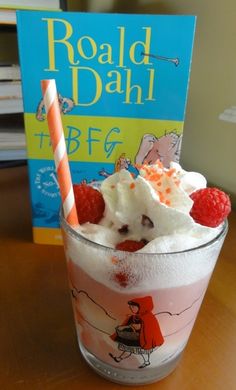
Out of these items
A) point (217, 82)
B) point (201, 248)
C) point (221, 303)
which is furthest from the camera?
point (217, 82)

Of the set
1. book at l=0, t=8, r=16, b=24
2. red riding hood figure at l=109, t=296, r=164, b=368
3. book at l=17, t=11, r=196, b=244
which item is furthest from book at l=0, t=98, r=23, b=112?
red riding hood figure at l=109, t=296, r=164, b=368

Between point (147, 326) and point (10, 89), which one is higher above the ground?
point (10, 89)

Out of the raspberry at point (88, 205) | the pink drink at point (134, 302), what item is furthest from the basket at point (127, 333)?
the raspberry at point (88, 205)

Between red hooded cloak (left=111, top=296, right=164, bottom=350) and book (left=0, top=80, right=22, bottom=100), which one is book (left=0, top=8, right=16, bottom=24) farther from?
red hooded cloak (left=111, top=296, right=164, bottom=350)

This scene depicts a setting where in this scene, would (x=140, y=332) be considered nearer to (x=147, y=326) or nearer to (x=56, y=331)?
(x=147, y=326)

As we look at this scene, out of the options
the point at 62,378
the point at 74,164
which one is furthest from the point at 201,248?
the point at 74,164

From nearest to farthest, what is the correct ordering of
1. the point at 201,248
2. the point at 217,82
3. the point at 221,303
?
the point at 201,248
the point at 221,303
the point at 217,82

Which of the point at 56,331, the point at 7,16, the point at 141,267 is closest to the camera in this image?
the point at 141,267

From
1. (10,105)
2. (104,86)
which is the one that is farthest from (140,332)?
(10,105)

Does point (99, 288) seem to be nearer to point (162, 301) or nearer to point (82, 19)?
point (162, 301)
